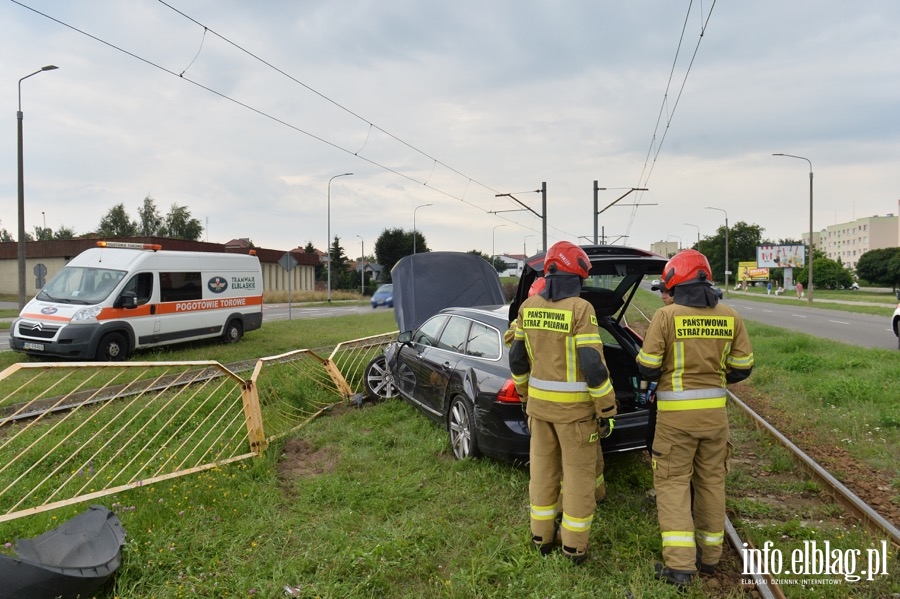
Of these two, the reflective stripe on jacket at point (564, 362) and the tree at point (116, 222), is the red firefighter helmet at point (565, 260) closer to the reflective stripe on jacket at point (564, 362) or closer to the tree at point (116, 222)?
the reflective stripe on jacket at point (564, 362)

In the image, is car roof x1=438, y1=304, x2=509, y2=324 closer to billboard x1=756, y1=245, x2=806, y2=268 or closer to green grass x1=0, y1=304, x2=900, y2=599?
green grass x1=0, y1=304, x2=900, y2=599

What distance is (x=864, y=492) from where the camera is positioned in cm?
461

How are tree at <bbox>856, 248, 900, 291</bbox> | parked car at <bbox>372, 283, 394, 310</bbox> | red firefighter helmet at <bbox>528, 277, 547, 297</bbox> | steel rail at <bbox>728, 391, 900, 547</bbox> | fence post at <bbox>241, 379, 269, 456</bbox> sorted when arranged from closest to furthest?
steel rail at <bbox>728, 391, 900, 547</bbox>, red firefighter helmet at <bbox>528, 277, 547, 297</bbox>, fence post at <bbox>241, 379, 269, 456</bbox>, parked car at <bbox>372, 283, 394, 310</bbox>, tree at <bbox>856, 248, 900, 291</bbox>

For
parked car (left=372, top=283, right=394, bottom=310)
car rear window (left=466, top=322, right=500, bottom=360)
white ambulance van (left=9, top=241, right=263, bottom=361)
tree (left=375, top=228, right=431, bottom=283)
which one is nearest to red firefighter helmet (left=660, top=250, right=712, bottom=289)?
car rear window (left=466, top=322, right=500, bottom=360)

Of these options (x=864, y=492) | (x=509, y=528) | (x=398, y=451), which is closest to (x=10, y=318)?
(x=398, y=451)

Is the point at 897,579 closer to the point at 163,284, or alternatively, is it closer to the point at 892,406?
the point at 892,406

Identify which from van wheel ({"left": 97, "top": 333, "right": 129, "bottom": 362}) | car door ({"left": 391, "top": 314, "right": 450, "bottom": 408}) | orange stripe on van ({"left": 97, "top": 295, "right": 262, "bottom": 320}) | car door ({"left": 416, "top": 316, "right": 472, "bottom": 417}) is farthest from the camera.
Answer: orange stripe on van ({"left": 97, "top": 295, "right": 262, "bottom": 320})

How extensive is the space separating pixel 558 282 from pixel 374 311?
66.3ft

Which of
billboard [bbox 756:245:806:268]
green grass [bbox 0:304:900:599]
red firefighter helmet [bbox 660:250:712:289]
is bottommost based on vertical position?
green grass [bbox 0:304:900:599]

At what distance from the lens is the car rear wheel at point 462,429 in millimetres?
5000

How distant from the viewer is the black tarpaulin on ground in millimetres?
2879

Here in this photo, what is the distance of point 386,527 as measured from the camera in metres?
3.91

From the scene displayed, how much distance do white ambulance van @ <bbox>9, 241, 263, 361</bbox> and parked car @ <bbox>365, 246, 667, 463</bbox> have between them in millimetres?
6898

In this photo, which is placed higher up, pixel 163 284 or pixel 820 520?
pixel 163 284
